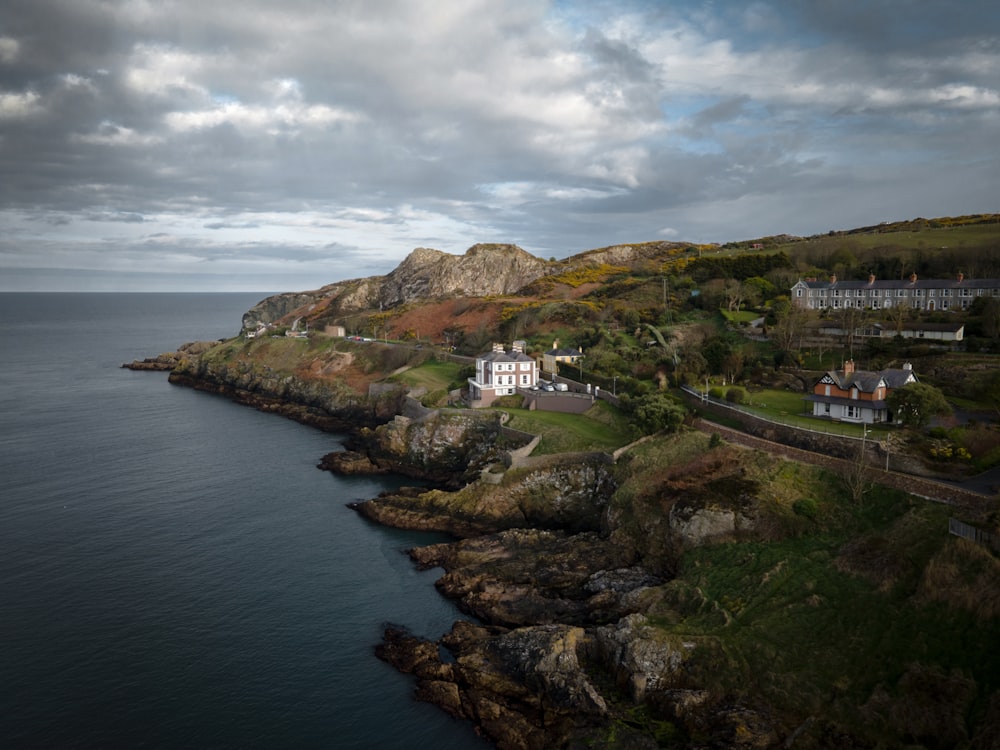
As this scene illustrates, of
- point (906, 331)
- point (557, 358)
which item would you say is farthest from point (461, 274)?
point (906, 331)

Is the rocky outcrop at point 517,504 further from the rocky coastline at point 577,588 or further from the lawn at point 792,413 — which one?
the lawn at point 792,413

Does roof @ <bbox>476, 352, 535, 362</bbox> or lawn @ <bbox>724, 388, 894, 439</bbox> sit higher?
roof @ <bbox>476, 352, 535, 362</bbox>

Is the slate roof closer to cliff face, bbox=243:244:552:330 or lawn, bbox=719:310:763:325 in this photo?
lawn, bbox=719:310:763:325

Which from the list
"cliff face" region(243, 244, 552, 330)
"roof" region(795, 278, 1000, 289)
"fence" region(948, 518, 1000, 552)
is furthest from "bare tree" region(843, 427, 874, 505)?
"cliff face" region(243, 244, 552, 330)

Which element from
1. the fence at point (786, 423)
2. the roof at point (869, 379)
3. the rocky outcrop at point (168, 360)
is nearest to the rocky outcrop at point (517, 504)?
the fence at point (786, 423)

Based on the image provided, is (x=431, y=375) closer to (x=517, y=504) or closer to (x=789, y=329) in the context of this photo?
(x=517, y=504)

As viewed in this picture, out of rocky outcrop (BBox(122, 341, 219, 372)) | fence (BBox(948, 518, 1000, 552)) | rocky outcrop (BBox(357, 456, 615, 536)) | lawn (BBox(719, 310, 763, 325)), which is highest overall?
lawn (BBox(719, 310, 763, 325))

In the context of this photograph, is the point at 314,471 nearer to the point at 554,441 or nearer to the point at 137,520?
the point at 137,520
